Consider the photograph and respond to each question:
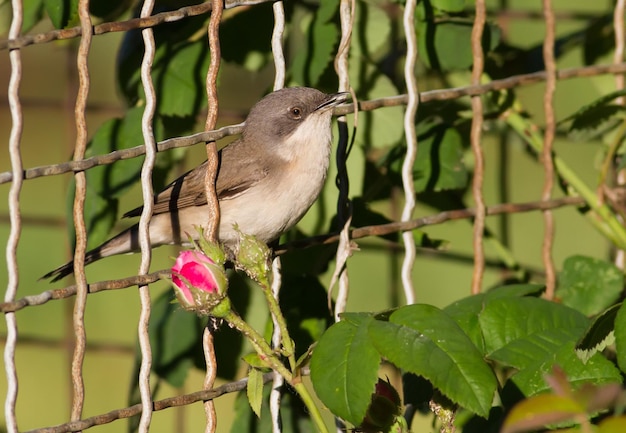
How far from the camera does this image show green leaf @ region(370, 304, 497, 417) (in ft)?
5.50

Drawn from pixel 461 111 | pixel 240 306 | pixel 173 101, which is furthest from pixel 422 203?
pixel 173 101

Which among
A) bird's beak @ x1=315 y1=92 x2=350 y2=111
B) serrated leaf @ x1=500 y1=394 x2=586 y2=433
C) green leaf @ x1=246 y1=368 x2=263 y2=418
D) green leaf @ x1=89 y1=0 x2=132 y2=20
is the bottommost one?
green leaf @ x1=246 y1=368 x2=263 y2=418

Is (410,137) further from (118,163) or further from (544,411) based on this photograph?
(544,411)

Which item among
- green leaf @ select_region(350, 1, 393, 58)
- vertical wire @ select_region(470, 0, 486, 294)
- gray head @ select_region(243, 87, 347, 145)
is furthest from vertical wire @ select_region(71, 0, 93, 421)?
vertical wire @ select_region(470, 0, 486, 294)

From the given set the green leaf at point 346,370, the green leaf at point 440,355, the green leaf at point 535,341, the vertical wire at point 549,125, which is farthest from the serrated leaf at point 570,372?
the vertical wire at point 549,125

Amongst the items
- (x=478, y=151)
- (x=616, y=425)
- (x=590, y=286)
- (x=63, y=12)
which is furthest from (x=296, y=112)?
(x=616, y=425)

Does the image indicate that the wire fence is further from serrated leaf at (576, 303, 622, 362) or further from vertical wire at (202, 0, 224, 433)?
serrated leaf at (576, 303, 622, 362)

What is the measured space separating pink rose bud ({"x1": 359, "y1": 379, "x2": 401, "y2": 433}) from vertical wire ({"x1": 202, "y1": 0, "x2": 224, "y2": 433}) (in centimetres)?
44

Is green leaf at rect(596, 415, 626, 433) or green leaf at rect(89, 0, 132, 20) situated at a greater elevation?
green leaf at rect(89, 0, 132, 20)

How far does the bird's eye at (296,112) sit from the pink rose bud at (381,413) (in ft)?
3.90

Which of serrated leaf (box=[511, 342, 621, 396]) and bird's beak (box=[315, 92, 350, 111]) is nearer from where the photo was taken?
serrated leaf (box=[511, 342, 621, 396])

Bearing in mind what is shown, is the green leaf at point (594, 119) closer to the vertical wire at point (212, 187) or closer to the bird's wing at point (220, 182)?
the bird's wing at point (220, 182)

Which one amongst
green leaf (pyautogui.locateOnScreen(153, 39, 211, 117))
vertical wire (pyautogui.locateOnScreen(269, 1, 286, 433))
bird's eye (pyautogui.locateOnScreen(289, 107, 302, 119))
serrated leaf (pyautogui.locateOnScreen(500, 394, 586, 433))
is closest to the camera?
serrated leaf (pyautogui.locateOnScreen(500, 394, 586, 433))

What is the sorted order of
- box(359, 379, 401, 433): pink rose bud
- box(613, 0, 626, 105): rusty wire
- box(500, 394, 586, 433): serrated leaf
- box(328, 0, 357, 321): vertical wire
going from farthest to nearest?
box(613, 0, 626, 105): rusty wire
box(328, 0, 357, 321): vertical wire
box(359, 379, 401, 433): pink rose bud
box(500, 394, 586, 433): serrated leaf
